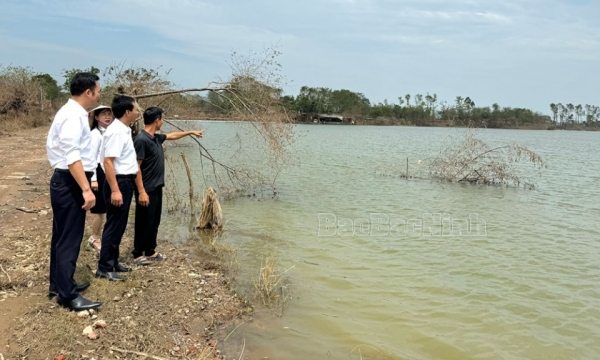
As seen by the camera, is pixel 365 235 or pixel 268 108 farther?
pixel 268 108

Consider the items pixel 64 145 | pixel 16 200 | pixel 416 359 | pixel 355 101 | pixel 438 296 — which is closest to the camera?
pixel 64 145

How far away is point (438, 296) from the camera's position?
19.9ft

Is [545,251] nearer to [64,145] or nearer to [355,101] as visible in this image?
[64,145]

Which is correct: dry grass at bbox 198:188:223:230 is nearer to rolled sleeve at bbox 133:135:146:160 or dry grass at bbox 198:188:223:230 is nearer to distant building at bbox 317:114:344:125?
rolled sleeve at bbox 133:135:146:160

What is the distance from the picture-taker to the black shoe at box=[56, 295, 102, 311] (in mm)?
3953

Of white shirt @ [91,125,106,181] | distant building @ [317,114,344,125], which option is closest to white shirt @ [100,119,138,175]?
white shirt @ [91,125,106,181]

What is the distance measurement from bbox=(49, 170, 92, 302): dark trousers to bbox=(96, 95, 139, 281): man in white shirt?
2.37ft

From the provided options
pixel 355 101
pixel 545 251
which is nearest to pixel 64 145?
pixel 545 251

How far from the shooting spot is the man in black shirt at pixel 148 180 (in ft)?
17.4

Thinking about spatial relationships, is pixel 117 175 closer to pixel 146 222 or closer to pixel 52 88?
pixel 146 222

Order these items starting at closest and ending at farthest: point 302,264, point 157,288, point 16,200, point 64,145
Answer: point 64,145
point 157,288
point 302,264
point 16,200

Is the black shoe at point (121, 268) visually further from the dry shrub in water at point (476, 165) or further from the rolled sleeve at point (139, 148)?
the dry shrub in water at point (476, 165)

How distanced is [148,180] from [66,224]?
173 centimetres

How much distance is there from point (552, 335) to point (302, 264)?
358 cm
